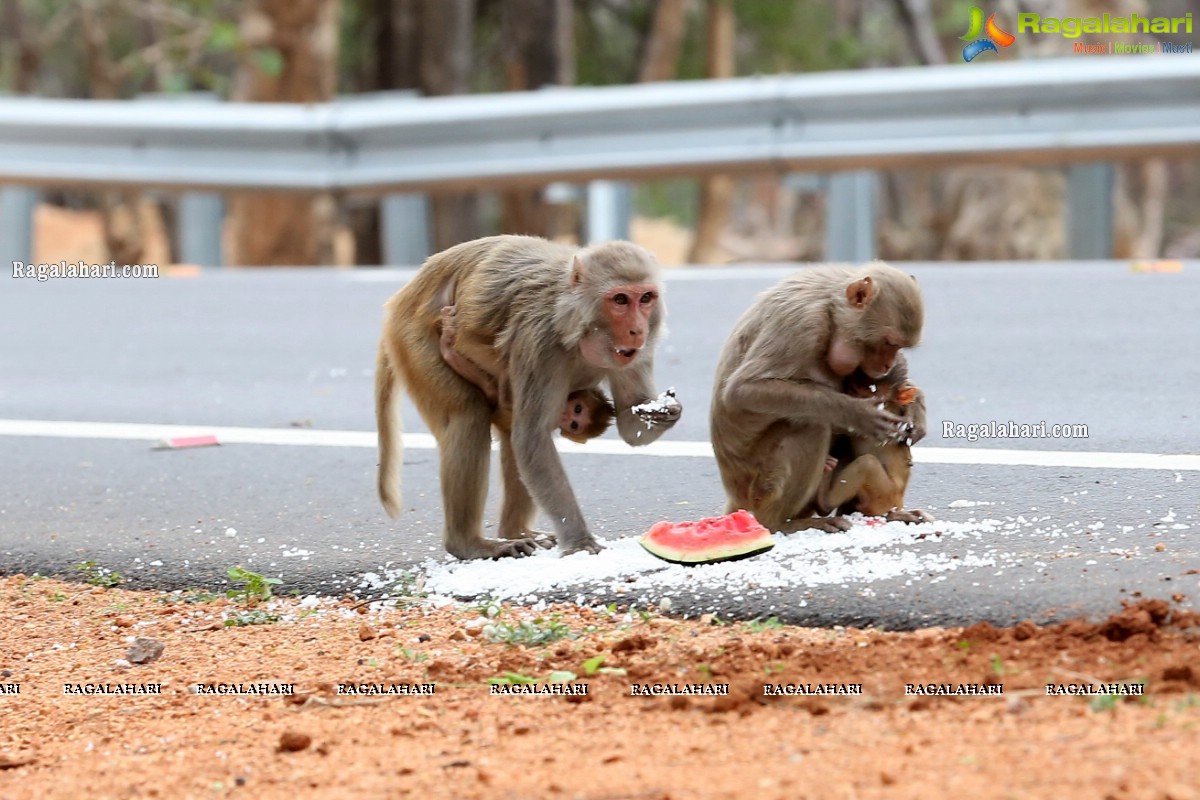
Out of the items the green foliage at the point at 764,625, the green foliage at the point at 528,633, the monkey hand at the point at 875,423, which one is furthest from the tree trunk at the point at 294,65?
the green foliage at the point at 764,625

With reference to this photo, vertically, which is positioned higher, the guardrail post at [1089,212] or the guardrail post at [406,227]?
the guardrail post at [1089,212]

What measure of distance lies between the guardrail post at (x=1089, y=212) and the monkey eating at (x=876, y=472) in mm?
6490

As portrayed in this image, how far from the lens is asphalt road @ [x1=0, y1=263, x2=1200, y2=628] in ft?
15.8

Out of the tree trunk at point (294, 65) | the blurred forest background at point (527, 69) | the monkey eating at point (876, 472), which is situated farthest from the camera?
the blurred forest background at point (527, 69)

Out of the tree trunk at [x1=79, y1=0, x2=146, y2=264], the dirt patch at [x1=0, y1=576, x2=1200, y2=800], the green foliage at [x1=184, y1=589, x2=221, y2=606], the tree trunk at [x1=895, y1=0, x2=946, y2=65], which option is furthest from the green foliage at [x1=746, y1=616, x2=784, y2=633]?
the tree trunk at [x1=895, y1=0, x2=946, y2=65]

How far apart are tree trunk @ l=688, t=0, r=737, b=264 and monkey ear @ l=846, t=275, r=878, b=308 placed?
65.4 feet

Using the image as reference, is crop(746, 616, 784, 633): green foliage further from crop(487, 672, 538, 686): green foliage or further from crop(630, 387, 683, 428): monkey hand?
crop(630, 387, 683, 428): monkey hand

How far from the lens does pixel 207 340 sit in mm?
10188

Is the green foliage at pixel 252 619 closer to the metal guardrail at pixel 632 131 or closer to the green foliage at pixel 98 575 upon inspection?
the green foliage at pixel 98 575

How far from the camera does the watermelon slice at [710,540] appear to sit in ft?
16.7

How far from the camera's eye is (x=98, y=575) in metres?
5.75

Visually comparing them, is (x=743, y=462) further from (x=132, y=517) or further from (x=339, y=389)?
(x=339, y=389)

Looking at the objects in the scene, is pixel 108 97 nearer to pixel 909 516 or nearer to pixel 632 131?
pixel 632 131

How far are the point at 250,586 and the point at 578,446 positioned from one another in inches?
84.8
